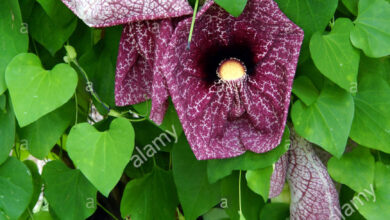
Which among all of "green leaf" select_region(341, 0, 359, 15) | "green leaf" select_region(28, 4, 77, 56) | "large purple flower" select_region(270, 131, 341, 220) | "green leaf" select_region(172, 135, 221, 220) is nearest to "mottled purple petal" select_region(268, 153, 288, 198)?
"large purple flower" select_region(270, 131, 341, 220)

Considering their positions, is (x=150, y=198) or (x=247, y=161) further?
(x=150, y=198)

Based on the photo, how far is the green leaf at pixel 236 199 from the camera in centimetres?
73

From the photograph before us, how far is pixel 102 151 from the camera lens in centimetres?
61

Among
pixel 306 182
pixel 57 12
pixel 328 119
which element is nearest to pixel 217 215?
pixel 306 182

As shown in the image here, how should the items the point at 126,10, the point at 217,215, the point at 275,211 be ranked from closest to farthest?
the point at 126,10 < the point at 275,211 < the point at 217,215

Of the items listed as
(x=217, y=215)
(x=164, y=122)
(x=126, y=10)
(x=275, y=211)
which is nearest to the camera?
(x=126, y=10)

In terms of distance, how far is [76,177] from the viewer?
0.74 m

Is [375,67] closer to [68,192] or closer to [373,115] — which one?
[373,115]

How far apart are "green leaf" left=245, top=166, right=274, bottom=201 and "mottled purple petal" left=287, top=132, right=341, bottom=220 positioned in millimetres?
62

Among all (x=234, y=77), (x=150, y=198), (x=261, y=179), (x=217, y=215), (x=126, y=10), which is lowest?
(x=217, y=215)

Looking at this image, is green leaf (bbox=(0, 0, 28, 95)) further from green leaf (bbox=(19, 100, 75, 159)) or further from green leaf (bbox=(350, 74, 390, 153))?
green leaf (bbox=(350, 74, 390, 153))

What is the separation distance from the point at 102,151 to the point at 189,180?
6.7 inches

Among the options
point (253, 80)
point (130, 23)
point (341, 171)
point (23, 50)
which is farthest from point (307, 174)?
point (23, 50)

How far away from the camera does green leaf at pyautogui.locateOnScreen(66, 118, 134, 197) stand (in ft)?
1.95
